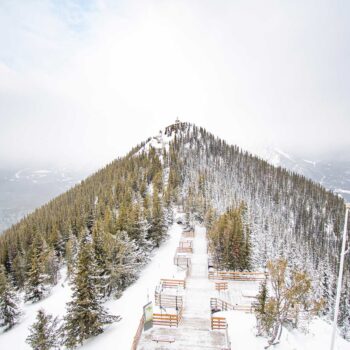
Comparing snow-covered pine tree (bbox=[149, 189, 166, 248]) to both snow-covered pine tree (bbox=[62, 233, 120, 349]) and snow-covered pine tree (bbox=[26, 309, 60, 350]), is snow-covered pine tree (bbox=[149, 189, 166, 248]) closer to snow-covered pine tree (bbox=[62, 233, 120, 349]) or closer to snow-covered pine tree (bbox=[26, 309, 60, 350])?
snow-covered pine tree (bbox=[62, 233, 120, 349])

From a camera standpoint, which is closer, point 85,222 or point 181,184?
point 85,222

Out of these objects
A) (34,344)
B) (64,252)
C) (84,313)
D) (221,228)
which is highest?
(221,228)

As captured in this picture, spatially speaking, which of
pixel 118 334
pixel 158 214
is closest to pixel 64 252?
pixel 158 214

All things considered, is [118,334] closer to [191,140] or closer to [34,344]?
[34,344]

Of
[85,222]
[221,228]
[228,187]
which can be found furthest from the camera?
[228,187]

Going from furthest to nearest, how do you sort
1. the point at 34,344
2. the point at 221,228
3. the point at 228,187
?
the point at 228,187 → the point at 221,228 → the point at 34,344

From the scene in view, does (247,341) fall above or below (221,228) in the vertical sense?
below

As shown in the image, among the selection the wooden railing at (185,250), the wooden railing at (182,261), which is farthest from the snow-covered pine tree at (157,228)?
the wooden railing at (182,261)
